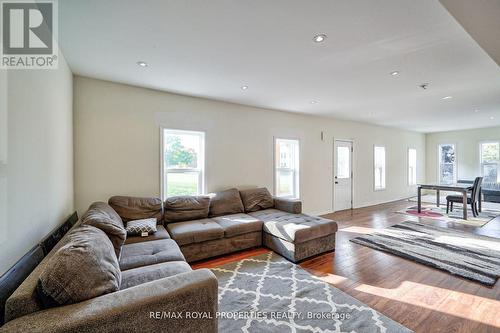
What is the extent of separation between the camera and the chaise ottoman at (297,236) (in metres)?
2.80

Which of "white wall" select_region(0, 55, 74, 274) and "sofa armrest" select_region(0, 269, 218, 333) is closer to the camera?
"sofa armrest" select_region(0, 269, 218, 333)

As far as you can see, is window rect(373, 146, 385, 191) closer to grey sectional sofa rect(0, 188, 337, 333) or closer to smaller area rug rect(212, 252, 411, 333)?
grey sectional sofa rect(0, 188, 337, 333)

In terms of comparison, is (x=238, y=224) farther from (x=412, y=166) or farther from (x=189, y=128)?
(x=412, y=166)

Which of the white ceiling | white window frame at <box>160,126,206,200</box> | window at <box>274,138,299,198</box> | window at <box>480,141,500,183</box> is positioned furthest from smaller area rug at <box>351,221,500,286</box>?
window at <box>480,141,500,183</box>

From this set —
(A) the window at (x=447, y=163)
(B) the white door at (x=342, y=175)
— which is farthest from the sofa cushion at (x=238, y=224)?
(A) the window at (x=447, y=163)

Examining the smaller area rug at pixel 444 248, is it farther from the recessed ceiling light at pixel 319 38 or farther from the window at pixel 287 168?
the recessed ceiling light at pixel 319 38

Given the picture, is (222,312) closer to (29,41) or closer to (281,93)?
(29,41)

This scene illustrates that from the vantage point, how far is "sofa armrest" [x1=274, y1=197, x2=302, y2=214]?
370 centimetres

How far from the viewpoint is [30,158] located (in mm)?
1548

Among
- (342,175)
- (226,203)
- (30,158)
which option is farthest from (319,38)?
(342,175)

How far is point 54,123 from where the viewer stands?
206cm

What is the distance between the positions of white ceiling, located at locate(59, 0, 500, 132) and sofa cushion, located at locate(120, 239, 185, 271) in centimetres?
206

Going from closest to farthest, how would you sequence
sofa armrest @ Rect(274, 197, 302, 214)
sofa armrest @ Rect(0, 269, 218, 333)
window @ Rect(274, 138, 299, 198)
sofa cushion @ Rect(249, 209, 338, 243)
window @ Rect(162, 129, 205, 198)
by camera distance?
sofa armrest @ Rect(0, 269, 218, 333)
sofa cushion @ Rect(249, 209, 338, 243)
window @ Rect(162, 129, 205, 198)
sofa armrest @ Rect(274, 197, 302, 214)
window @ Rect(274, 138, 299, 198)

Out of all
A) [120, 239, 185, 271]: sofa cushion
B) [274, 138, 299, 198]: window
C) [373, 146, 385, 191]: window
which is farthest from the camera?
[373, 146, 385, 191]: window
